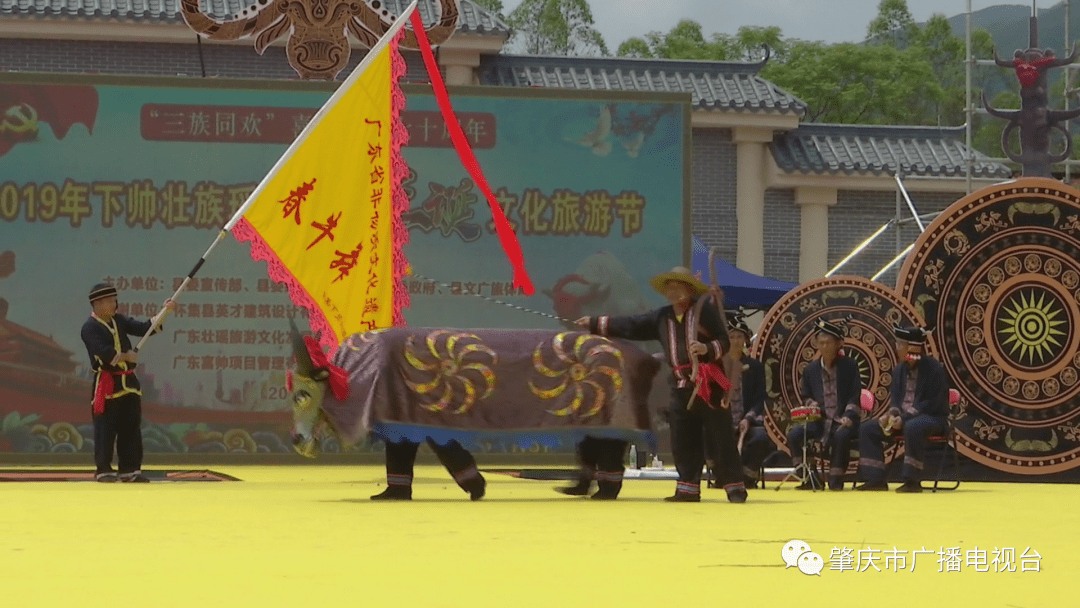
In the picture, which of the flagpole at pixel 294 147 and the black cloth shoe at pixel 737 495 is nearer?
the black cloth shoe at pixel 737 495

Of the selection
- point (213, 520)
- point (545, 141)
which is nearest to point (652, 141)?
point (545, 141)

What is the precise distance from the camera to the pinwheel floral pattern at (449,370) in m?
8.93

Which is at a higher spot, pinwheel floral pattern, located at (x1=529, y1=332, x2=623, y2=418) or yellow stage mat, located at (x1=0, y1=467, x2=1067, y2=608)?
pinwheel floral pattern, located at (x1=529, y1=332, x2=623, y2=418)

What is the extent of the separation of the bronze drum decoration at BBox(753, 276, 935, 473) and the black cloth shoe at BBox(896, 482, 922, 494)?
134 centimetres

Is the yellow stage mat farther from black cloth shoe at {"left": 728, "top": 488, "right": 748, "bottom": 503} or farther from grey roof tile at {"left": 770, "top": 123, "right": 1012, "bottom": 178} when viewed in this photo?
grey roof tile at {"left": 770, "top": 123, "right": 1012, "bottom": 178}

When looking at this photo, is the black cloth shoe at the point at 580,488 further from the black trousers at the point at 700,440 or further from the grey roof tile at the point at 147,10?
the grey roof tile at the point at 147,10

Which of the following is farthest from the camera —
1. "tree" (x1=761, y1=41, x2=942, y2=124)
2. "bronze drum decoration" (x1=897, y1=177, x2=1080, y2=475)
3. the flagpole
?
"tree" (x1=761, y1=41, x2=942, y2=124)

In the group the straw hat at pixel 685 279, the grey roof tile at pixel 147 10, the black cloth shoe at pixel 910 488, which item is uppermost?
the grey roof tile at pixel 147 10

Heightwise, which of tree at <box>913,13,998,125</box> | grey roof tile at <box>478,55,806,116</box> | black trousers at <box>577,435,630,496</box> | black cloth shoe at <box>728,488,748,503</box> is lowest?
black cloth shoe at <box>728,488,748,503</box>

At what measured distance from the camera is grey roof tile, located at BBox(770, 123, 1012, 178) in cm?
1952

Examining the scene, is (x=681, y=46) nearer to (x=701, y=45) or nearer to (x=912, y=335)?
(x=701, y=45)

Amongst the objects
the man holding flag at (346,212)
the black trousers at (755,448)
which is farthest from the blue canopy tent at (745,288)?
the man holding flag at (346,212)

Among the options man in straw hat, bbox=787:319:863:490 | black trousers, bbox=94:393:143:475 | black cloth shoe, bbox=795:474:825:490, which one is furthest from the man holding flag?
black cloth shoe, bbox=795:474:825:490

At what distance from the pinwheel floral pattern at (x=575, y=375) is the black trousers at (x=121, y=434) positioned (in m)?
3.49
